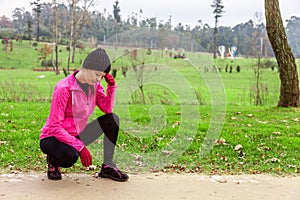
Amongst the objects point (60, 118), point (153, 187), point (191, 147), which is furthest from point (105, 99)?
point (191, 147)

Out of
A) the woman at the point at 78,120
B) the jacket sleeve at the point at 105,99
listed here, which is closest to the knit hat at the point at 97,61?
the woman at the point at 78,120

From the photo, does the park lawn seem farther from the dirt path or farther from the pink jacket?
the pink jacket

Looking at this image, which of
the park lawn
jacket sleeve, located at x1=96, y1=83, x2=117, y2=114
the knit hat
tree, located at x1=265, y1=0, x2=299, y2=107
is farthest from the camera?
tree, located at x1=265, y1=0, x2=299, y2=107

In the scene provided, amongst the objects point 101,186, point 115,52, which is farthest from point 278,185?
point 115,52

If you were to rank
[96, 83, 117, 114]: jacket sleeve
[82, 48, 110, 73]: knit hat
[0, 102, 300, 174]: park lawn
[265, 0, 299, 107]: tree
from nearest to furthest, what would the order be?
[82, 48, 110, 73]: knit hat, [96, 83, 117, 114]: jacket sleeve, [0, 102, 300, 174]: park lawn, [265, 0, 299, 107]: tree

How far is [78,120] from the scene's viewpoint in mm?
3617

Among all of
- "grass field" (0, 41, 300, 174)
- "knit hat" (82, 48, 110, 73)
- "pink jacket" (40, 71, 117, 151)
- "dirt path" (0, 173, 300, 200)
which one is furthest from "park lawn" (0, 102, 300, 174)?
"knit hat" (82, 48, 110, 73)

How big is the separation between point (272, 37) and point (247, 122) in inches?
81.4

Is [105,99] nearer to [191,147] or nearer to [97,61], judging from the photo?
[97,61]

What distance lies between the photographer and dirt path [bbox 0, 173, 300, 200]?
11.1 feet

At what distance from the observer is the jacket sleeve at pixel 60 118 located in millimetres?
3383

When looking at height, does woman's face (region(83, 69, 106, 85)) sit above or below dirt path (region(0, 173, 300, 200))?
above

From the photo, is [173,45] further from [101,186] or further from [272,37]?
[272,37]

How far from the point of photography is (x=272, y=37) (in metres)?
7.96
